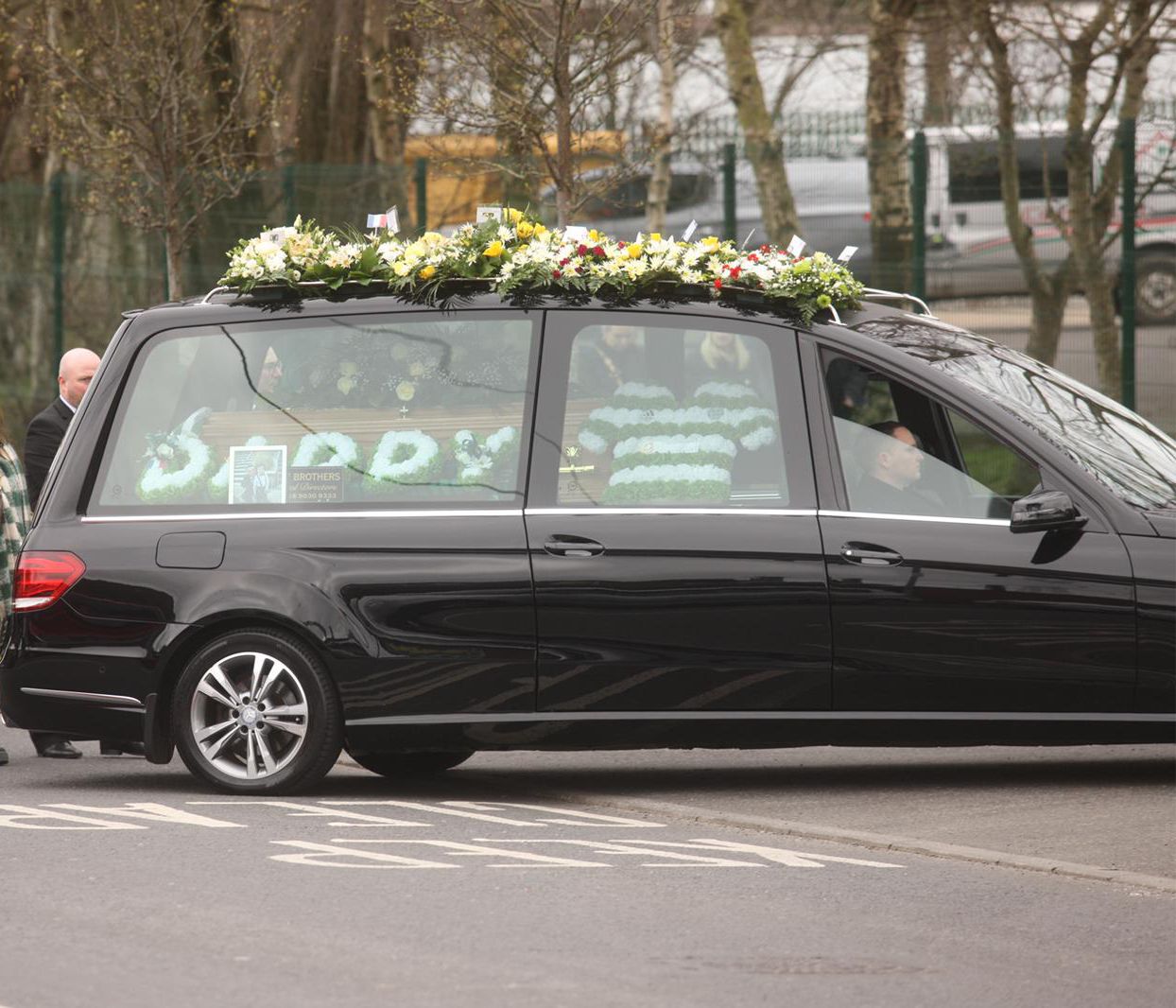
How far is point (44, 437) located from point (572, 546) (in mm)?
3705

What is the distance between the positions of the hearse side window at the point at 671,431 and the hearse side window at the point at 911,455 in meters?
0.26

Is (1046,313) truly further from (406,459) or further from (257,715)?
(257,715)

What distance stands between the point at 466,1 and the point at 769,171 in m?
4.62

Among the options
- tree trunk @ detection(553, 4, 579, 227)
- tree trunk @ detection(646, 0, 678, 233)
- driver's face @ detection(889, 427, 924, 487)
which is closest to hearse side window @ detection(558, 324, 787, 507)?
driver's face @ detection(889, 427, 924, 487)

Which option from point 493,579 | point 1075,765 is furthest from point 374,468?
point 1075,765

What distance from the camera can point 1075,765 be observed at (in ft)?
32.8

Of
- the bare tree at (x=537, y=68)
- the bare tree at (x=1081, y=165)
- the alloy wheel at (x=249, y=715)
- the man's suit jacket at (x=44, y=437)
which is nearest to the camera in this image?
the alloy wheel at (x=249, y=715)

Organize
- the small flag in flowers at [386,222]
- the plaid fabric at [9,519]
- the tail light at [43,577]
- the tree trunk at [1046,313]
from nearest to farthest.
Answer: the tail light at [43,577] → the small flag in flowers at [386,222] → the plaid fabric at [9,519] → the tree trunk at [1046,313]

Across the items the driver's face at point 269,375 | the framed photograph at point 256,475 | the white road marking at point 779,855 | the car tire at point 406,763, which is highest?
the driver's face at point 269,375

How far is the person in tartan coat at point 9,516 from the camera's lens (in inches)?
424

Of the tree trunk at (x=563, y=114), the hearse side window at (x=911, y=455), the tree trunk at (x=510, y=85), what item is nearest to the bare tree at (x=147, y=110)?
the tree trunk at (x=510, y=85)

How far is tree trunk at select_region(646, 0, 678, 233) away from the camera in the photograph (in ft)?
55.0

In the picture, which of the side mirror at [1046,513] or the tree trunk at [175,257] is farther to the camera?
the tree trunk at [175,257]

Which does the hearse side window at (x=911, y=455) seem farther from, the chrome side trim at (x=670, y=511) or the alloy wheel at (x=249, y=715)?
the alloy wheel at (x=249, y=715)
